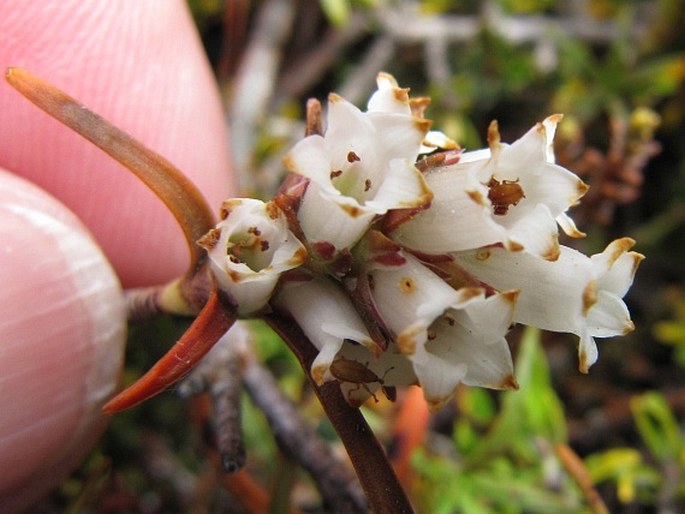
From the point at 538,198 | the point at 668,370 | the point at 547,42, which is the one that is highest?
the point at 538,198

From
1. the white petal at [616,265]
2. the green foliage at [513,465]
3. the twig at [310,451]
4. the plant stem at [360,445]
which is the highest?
the white petal at [616,265]

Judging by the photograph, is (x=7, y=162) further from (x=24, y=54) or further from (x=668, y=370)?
(x=668, y=370)

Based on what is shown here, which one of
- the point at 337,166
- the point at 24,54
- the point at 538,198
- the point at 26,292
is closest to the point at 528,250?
the point at 538,198

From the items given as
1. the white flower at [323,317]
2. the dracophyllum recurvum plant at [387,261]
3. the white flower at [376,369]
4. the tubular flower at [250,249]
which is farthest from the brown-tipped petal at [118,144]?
the white flower at [376,369]

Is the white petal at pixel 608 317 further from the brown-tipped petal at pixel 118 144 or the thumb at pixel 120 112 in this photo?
the thumb at pixel 120 112

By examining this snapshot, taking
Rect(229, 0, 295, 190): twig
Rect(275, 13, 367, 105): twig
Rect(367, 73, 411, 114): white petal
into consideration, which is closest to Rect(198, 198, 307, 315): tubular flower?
Rect(367, 73, 411, 114): white petal

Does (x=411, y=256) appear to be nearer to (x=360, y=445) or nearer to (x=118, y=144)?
(x=360, y=445)
